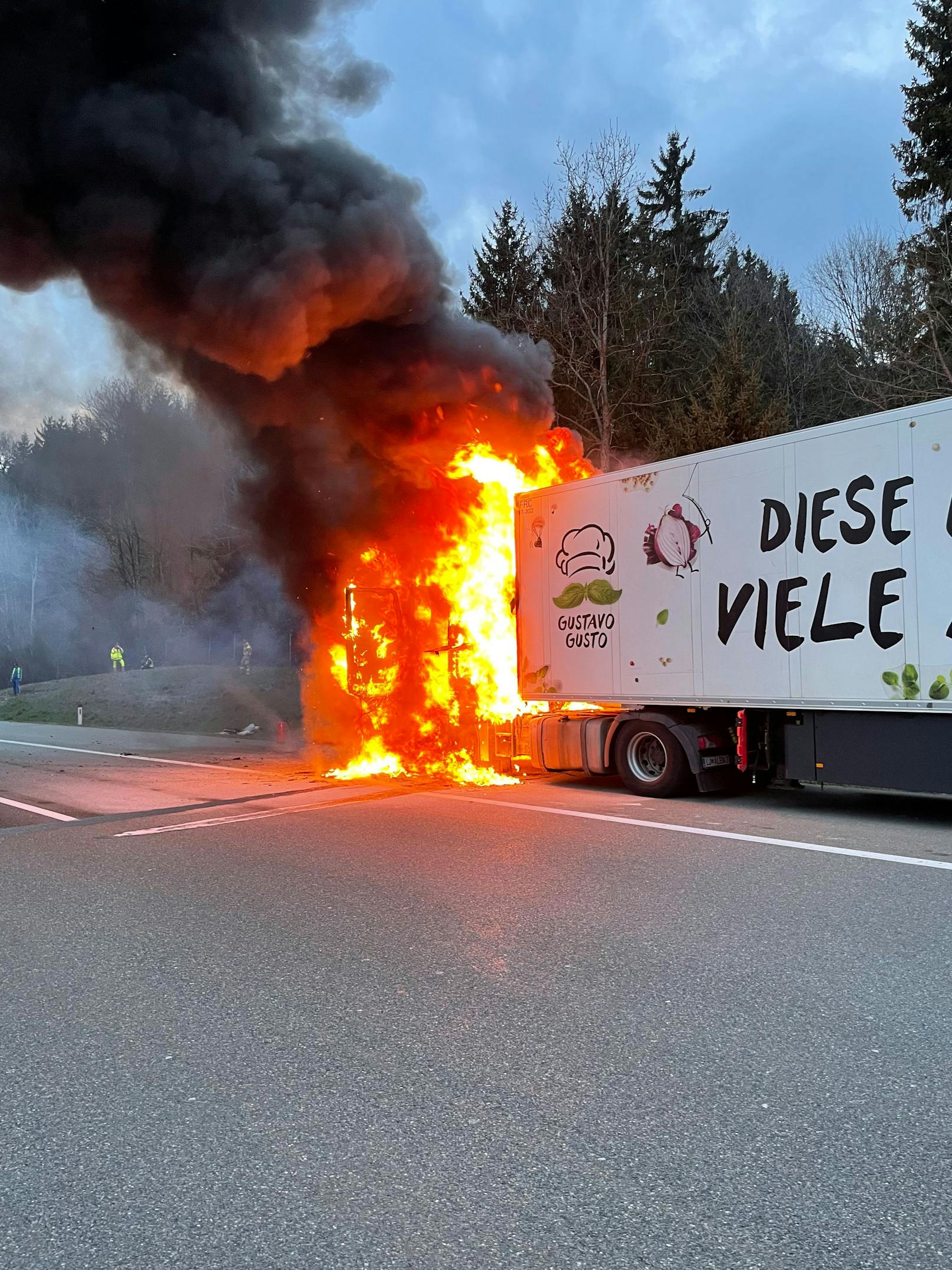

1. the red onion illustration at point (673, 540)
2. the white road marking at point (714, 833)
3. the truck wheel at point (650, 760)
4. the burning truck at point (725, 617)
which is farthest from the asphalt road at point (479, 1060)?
the red onion illustration at point (673, 540)

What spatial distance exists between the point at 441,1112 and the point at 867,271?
76.5 feet

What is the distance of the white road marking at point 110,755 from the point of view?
1489 cm

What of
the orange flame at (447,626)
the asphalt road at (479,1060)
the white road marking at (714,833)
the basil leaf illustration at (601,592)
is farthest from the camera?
the orange flame at (447,626)

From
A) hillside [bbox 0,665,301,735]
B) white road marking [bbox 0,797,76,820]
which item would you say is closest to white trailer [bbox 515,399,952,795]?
white road marking [bbox 0,797,76,820]

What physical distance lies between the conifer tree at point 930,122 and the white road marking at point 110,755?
729 inches

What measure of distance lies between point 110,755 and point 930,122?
70.3ft

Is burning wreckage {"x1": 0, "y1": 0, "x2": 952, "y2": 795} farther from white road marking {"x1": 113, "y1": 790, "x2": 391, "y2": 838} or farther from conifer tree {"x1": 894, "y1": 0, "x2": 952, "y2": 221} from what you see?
conifer tree {"x1": 894, "y1": 0, "x2": 952, "y2": 221}

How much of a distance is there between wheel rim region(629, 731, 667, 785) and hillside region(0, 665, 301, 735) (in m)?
12.7

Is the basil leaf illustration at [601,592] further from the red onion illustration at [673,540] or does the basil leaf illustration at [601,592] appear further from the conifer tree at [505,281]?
the conifer tree at [505,281]

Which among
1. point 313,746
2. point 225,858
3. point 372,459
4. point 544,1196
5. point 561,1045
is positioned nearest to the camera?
point 544,1196

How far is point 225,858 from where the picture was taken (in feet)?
23.3

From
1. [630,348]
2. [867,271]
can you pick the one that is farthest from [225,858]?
[867,271]

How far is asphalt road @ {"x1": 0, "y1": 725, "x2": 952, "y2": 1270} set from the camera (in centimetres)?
238

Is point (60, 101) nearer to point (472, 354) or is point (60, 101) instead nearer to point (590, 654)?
point (472, 354)
